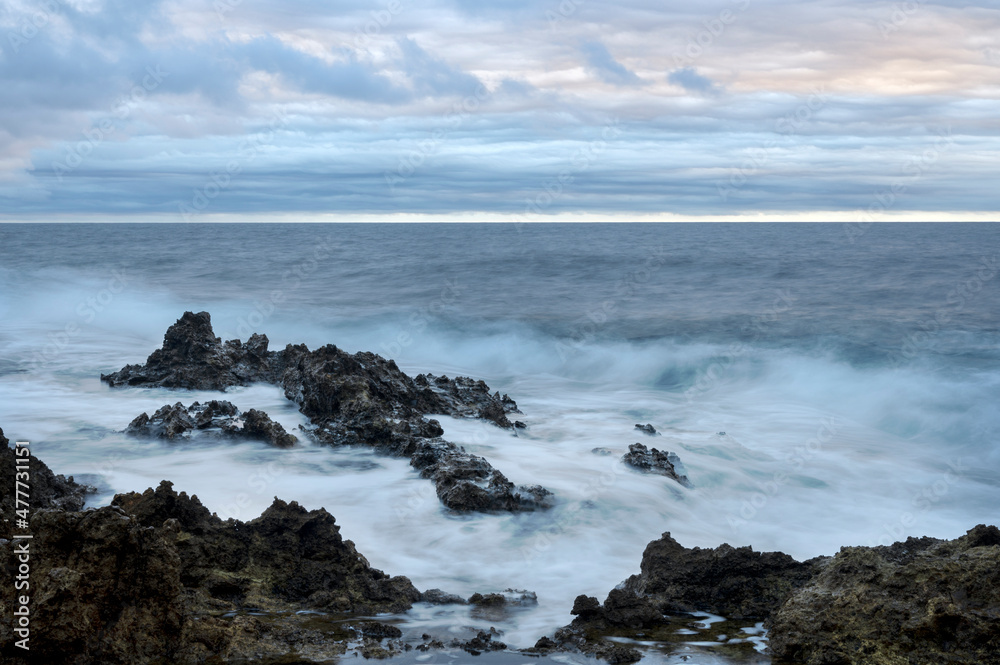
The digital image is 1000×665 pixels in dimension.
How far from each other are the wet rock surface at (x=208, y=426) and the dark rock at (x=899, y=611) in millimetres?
7134

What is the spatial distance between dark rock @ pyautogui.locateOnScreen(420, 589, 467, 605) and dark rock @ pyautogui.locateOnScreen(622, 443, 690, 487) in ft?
15.2

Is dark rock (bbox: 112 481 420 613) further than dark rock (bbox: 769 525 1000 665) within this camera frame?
Yes

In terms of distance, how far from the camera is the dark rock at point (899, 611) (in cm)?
439

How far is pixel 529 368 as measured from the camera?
21.0m

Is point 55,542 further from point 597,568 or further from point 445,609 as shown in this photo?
point 597,568

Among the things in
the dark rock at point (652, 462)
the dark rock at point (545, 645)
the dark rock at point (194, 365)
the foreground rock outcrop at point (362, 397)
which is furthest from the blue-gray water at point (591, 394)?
the dark rock at point (194, 365)

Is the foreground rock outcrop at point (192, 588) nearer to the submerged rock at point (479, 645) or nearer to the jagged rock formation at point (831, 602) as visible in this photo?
the submerged rock at point (479, 645)

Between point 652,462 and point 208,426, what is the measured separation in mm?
5866

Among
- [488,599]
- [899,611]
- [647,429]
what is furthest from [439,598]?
[647,429]

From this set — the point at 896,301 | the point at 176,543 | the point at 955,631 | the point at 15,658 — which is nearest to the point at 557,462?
the point at 176,543

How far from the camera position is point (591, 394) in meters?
17.3

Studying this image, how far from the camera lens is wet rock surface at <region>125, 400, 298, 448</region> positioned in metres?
10.5

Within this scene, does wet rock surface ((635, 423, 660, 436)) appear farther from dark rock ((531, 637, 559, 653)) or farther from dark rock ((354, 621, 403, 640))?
dark rock ((354, 621, 403, 640))

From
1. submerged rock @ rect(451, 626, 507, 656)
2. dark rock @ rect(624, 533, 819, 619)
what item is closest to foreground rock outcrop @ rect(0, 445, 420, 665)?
submerged rock @ rect(451, 626, 507, 656)
